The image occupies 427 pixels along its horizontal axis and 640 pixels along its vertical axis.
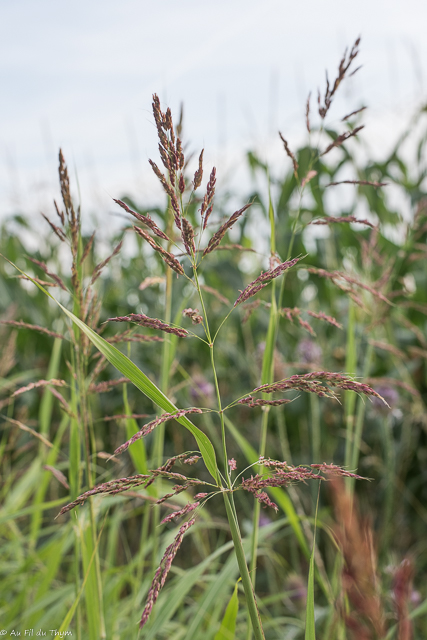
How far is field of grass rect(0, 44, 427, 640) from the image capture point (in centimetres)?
67

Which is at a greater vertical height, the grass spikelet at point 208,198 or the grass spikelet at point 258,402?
the grass spikelet at point 208,198

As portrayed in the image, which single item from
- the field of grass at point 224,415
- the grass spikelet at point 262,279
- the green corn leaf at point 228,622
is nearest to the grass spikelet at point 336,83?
the field of grass at point 224,415

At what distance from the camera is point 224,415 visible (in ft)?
3.75

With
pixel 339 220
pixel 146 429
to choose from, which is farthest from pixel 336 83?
pixel 146 429

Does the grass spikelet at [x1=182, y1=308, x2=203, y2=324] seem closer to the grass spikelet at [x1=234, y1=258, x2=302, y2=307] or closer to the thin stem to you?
the grass spikelet at [x1=234, y1=258, x2=302, y2=307]

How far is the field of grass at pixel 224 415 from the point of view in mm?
674

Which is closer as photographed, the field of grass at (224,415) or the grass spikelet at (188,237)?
the grass spikelet at (188,237)

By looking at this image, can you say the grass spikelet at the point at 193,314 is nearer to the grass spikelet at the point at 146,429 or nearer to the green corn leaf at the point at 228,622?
the grass spikelet at the point at 146,429

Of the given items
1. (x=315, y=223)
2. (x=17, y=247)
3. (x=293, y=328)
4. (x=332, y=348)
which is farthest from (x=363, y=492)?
(x=17, y=247)

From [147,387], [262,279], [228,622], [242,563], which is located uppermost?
[262,279]

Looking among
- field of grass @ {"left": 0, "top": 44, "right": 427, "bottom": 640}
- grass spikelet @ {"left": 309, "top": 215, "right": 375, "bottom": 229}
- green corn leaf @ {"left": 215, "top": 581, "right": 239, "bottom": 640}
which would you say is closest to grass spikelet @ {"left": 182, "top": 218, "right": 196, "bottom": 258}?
field of grass @ {"left": 0, "top": 44, "right": 427, "bottom": 640}

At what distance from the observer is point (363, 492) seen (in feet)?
6.88

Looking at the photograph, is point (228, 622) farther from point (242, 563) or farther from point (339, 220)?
point (339, 220)

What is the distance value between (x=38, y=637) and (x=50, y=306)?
2026 millimetres
